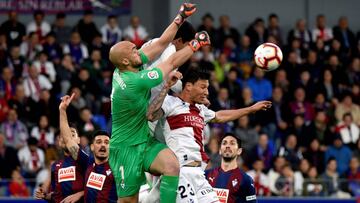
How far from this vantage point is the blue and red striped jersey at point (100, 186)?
44.5 feet

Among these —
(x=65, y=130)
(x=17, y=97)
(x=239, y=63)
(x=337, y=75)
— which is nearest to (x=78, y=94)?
(x=17, y=97)

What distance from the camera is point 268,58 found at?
1274 centimetres

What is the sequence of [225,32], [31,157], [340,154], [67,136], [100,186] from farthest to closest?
[225,32], [340,154], [31,157], [100,186], [67,136]

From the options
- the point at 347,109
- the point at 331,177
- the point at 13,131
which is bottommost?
the point at 331,177

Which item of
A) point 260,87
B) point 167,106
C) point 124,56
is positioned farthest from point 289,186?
point 124,56

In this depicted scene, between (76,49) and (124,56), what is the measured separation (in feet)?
34.6

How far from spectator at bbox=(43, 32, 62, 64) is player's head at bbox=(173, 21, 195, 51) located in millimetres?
9379

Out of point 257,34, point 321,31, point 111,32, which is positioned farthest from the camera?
point 321,31

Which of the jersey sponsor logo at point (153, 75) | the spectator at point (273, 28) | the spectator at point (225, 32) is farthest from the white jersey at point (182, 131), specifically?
the spectator at point (273, 28)

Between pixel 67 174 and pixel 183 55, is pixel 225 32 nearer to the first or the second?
pixel 67 174

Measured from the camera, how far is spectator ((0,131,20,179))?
19359mm

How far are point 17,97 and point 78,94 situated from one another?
1.11m

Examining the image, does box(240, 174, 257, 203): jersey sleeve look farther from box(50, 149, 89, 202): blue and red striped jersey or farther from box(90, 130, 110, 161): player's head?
box(50, 149, 89, 202): blue and red striped jersey

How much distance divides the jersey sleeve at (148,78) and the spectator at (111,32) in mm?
11241
